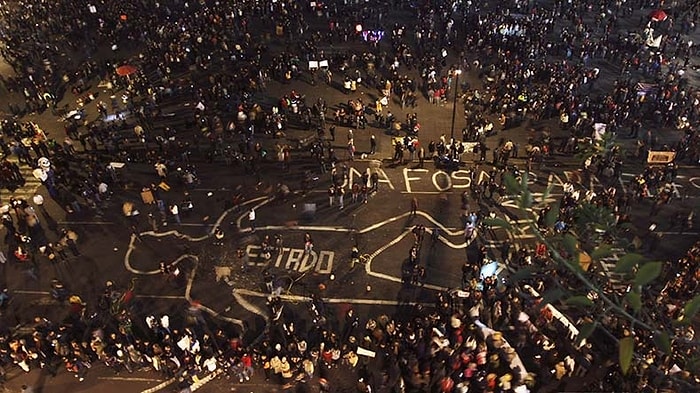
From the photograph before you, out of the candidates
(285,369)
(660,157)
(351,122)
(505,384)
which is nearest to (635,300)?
(505,384)

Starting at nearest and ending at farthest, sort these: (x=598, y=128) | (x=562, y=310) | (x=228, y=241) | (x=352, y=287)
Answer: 1. (x=562, y=310)
2. (x=352, y=287)
3. (x=228, y=241)
4. (x=598, y=128)

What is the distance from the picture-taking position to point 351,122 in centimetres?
3609

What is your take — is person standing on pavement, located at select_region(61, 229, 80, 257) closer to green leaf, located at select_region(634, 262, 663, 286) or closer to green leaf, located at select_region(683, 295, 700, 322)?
green leaf, located at select_region(634, 262, 663, 286)

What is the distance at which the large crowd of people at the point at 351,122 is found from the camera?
2017 centimetres

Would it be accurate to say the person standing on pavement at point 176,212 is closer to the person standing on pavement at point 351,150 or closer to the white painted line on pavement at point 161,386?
the white painted line on pavement at point 161,386

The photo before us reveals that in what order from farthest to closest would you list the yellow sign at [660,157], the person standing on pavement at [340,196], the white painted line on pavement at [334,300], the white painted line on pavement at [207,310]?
the yellow sign at [660,157] < the person standing on pavement at [340,196] < the white painted line on pavement at [334,300] < the white painted line on pavement at [207,310]

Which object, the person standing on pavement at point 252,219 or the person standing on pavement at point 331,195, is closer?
the person standing on pavement at point 252,219

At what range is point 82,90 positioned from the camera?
4047 cm

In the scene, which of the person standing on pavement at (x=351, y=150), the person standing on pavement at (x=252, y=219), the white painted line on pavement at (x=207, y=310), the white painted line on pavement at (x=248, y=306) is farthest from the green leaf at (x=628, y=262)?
the person standing on pavement at (x=351, y=150)

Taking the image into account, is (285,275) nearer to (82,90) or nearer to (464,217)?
(464,217)

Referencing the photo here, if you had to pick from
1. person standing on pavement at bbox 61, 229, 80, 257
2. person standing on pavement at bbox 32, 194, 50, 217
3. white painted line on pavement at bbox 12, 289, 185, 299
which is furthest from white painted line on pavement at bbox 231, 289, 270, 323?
person standing on pavement at bbox 32, 194, 50, 217

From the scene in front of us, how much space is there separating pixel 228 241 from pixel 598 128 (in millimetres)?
24199

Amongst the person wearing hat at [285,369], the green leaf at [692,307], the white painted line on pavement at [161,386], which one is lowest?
the white painted line on pavement at [161,386]

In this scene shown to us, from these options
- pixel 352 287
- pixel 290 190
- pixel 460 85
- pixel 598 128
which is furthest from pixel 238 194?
pixel 598 128
